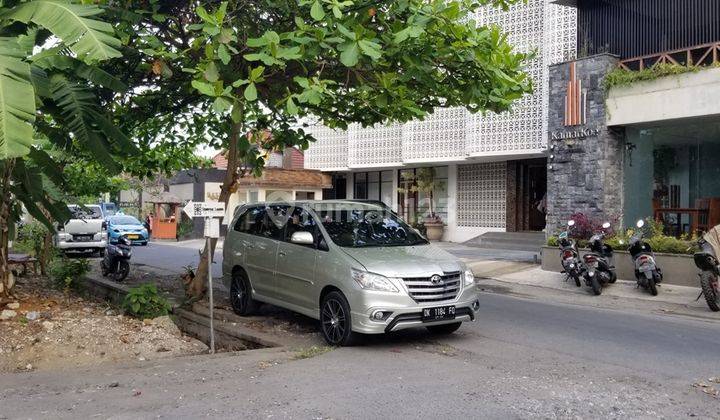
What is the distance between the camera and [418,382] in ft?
19.2

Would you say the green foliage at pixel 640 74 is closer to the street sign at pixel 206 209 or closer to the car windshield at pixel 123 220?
the street sign at pixel 206 209

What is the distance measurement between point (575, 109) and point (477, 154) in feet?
21.9

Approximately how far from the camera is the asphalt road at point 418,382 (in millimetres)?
5078

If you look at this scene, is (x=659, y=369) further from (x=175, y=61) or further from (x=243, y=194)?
(x=243, y=194)

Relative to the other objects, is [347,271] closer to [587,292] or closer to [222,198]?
[222,198]

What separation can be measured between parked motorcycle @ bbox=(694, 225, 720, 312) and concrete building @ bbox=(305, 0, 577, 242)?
8055 mm

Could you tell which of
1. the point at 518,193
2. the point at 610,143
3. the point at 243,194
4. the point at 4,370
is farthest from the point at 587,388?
the point at 243,194

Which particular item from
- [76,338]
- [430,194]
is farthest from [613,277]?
[430,194]

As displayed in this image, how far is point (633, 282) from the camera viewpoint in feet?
43.0

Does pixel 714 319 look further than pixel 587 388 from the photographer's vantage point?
Yes

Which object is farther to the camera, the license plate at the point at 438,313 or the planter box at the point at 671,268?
the planter box at the point at 671,268

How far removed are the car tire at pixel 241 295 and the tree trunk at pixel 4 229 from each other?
314 centimetres

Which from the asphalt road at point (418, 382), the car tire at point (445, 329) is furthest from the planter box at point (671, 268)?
the car tire at point (445, 329)

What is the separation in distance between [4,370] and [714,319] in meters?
10.1
